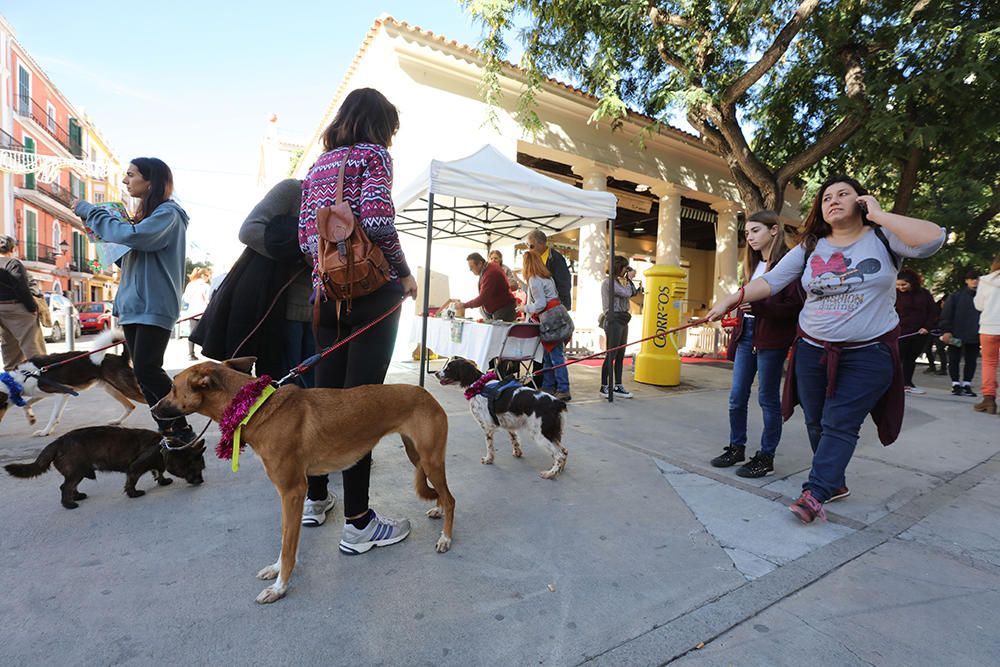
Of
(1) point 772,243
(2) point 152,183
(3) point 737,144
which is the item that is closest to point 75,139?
(2) point 152,183

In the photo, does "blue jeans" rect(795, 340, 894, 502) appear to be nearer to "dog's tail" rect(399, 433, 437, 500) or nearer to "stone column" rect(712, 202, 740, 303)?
"dog's tail" rect(399, 433, 437, 500)

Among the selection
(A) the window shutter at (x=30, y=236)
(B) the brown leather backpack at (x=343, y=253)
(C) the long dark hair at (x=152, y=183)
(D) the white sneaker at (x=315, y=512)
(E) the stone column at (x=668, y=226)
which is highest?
(A) the window shutter at (x=30, y=236)

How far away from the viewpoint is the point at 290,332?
2.94 metres

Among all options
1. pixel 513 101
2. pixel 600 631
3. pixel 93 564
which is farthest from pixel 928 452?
pixel 513 101

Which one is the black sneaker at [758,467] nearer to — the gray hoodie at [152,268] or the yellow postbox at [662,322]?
the yellow postbox at [662,322]

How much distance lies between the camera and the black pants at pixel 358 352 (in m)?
2.18

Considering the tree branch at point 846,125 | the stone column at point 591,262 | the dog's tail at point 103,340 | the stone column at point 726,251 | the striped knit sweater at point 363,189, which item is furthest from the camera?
the stone column at point 726,251

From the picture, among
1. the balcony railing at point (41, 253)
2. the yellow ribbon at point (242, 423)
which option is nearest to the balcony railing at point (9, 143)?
the balcony railing at point (41, 253)

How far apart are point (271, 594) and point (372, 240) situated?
1482 millimetres

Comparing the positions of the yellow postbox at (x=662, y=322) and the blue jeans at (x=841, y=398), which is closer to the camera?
the blue jeans at (x=841, y=398)

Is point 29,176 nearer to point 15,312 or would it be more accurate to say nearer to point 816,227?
point 15,312

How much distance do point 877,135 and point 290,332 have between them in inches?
352

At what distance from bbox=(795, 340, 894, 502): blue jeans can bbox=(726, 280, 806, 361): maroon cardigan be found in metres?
0.38

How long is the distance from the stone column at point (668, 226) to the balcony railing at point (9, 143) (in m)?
27.3
